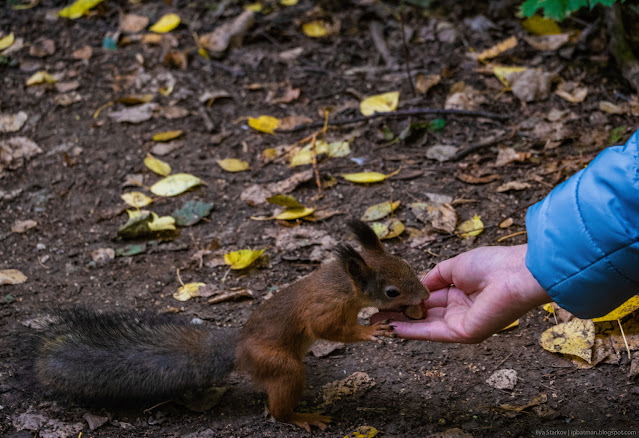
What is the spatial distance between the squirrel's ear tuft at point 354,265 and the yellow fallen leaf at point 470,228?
2.82ft

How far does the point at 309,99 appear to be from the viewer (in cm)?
404

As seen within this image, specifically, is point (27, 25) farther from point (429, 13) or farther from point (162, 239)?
point (429, 13)

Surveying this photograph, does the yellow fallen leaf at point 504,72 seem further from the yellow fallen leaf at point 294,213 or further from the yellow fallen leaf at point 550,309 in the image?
the yellow fallen leaf at point 550,309

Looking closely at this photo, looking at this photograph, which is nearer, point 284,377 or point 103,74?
point 284,377

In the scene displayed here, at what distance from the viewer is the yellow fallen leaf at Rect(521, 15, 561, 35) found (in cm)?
417

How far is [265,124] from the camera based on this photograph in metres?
Result: 3.80

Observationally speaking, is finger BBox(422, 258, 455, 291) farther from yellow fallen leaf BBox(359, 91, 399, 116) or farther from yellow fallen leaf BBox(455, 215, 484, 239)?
yellow fallen leaf BBox(359, 91, 399, 116)

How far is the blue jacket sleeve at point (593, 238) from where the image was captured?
5.08ft

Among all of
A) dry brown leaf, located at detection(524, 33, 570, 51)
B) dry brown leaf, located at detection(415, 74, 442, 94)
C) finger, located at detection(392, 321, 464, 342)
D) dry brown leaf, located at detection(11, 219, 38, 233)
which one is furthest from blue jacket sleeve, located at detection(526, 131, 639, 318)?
dry brown leaf, located at detection(524, 33, 570, 51)

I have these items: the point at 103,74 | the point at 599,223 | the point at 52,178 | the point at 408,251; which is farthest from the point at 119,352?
the point at 103,74

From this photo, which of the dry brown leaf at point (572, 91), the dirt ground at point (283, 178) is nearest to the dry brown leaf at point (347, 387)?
the dirt ground at point (283, 178)

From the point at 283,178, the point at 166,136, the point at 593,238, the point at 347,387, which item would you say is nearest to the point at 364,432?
the point at 347,387

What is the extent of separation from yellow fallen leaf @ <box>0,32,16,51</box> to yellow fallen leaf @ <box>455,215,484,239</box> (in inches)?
145

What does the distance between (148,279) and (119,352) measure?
759 mm
